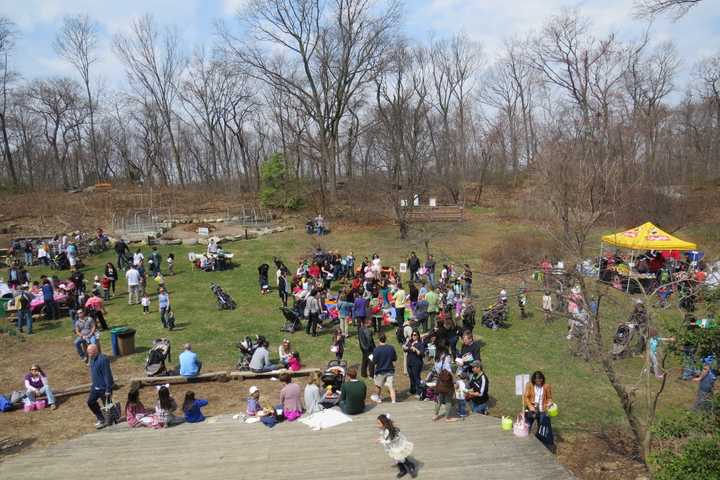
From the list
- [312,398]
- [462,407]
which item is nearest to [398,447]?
[462,407]

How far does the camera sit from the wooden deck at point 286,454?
7.36 metres

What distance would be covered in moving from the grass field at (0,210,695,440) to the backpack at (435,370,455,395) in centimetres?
202

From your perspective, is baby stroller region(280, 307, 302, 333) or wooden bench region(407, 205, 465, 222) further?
wooden bench region(407, 205, 465, 222)

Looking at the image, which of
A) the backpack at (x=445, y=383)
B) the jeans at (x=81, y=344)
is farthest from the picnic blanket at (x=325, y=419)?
the jeans at (x=81, y=344)

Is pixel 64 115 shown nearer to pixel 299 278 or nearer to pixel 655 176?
pixel 299 278

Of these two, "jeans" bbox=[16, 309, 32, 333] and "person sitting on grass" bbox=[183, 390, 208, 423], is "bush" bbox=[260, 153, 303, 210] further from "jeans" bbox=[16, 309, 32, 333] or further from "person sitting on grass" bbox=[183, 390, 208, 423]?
"person sitting on grass" bbox=[183, 390, 208, 423]

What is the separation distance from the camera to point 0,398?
10.6 meters

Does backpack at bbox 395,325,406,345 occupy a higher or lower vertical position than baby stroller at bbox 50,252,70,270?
lower

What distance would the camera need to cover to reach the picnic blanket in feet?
29.4

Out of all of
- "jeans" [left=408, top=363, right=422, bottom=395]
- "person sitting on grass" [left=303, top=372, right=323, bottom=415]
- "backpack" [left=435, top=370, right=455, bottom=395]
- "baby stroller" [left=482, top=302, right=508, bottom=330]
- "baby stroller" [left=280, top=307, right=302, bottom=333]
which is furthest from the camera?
"baby stroller" [left=482, top=302, right=508, bottom=330]

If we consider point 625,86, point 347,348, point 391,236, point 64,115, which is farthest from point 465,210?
point 64,115

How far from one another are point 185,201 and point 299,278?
2904cm

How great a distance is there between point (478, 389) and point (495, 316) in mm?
7145

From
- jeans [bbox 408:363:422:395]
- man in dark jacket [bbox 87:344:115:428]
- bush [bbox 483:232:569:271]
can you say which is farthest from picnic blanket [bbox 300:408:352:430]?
bush [bbox 483:232:569:271]
